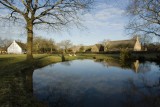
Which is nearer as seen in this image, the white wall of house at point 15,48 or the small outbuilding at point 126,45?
the small outbuilding at point 126,45

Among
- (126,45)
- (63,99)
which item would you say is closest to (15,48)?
(126,45)

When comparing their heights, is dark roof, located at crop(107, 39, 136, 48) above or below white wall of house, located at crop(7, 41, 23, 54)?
above

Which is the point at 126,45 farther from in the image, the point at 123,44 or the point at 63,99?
the point at 63,99

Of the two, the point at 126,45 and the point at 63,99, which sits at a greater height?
Answer: the point at 126,45

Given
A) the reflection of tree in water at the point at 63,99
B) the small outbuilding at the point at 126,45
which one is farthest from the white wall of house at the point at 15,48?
the reflection of tree in water at the point at 63,99

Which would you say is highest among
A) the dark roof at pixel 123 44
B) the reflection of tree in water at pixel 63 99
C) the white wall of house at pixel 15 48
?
the dark roof at pixel 123 44

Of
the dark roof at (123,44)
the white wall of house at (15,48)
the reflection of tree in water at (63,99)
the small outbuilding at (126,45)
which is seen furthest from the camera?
the white wall of house at (15,48)

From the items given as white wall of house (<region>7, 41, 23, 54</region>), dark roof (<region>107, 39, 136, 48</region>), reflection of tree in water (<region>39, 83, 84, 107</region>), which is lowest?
reflection of tree in water (<region>39, 83, 84, 107</region>)

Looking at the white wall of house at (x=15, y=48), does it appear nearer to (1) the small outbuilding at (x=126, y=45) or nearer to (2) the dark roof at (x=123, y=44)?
(1) the small outbuilding at (x=126, y=45)

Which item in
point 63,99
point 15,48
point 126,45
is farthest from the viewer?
point 15,48

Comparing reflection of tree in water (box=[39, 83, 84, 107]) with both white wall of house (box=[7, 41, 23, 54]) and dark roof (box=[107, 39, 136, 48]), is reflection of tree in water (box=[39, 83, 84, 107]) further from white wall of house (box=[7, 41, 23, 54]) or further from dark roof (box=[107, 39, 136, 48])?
white wall of house (box=[7, 41, 23, 54])

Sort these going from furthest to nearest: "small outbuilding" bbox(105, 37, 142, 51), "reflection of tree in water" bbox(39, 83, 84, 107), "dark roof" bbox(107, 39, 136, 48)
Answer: "dark roof" bbox(107, 39, 136, 48), "small outbuilding" bbox(105, 37, 142, 51), "reflection of tree in water" bbox(39, 83, 84, 107)

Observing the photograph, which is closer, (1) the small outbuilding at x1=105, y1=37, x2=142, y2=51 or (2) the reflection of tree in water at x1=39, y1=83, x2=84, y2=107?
(2) the reflection of tree in water at x1=39, y1=83, x2=84, y2=107

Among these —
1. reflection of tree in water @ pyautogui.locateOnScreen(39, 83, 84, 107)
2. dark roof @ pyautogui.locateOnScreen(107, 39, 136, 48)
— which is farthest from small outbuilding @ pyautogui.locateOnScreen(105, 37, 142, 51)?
reflection of tree in water @ pyautogui.locateOnScreen(39, 83, 84, 107)
